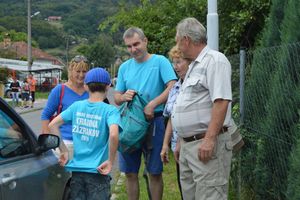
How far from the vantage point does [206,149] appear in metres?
3.92

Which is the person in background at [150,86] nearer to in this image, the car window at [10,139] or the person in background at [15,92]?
the car window at [10,139]

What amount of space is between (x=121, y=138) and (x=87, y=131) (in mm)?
971

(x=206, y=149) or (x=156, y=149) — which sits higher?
(x=206, y=149)

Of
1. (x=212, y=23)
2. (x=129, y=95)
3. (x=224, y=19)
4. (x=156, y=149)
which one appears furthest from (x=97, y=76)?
(x=224, y=19)

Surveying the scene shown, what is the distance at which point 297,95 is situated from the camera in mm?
4375

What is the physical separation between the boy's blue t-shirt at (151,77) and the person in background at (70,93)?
0.52 meters

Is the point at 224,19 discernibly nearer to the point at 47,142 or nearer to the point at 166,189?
the point at 166,189

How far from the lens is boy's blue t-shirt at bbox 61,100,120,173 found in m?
4.29

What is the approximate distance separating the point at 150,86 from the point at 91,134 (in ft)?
4.16

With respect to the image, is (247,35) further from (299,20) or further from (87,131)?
(87,131)

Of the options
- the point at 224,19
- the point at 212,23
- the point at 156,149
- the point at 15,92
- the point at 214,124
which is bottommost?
the point at 15,92

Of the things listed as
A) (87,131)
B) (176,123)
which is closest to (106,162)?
(87,131)

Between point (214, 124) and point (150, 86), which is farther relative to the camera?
point (150, 86)

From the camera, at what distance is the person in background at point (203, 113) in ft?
12.9
